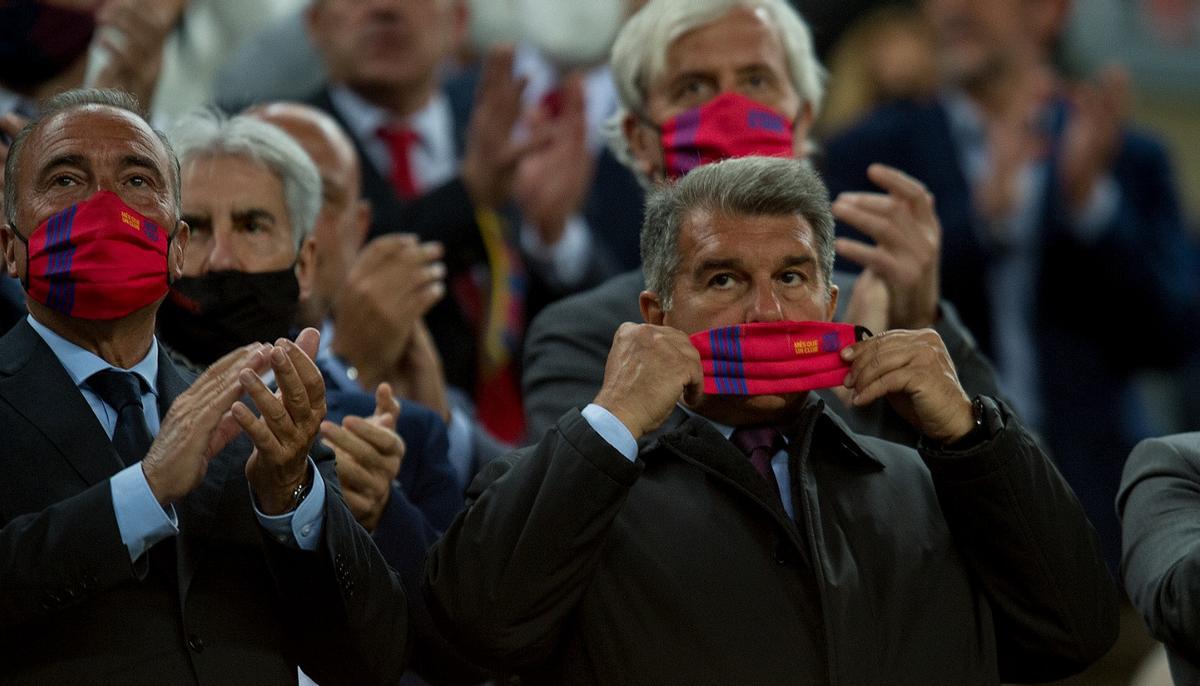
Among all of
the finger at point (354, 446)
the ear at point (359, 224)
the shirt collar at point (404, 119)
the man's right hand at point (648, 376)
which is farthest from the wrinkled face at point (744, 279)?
the shirt collar at point (404, 119)

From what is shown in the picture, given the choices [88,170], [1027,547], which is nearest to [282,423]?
[88,170]

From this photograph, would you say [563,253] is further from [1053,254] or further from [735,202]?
[735,202]

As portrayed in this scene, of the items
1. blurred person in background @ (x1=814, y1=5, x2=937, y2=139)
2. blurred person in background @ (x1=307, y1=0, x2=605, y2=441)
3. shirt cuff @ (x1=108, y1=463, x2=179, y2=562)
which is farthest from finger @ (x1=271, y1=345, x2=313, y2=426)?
blurred person in background @ (x1=814, y1=5, x2=937, y2=139)

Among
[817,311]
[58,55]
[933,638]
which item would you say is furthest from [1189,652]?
[58,55]

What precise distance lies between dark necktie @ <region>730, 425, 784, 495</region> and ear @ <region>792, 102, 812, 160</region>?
131cm

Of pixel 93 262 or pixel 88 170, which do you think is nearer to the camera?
pixel 93 262

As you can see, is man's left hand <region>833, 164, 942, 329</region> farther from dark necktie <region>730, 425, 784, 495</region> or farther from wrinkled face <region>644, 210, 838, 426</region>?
dark necktie <region>730, 425, 784, 495</region>

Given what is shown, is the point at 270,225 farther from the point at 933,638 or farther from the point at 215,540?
the point at 933,638

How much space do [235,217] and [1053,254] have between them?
3417 millimetres

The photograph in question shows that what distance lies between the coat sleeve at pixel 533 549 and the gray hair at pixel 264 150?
4.07 feet

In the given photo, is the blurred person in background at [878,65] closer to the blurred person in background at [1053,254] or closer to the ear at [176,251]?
the blurred person in background at [1053,254]

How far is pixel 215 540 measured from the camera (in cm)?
355

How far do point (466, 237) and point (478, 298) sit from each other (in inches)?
14.7

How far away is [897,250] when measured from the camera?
4.76 m
